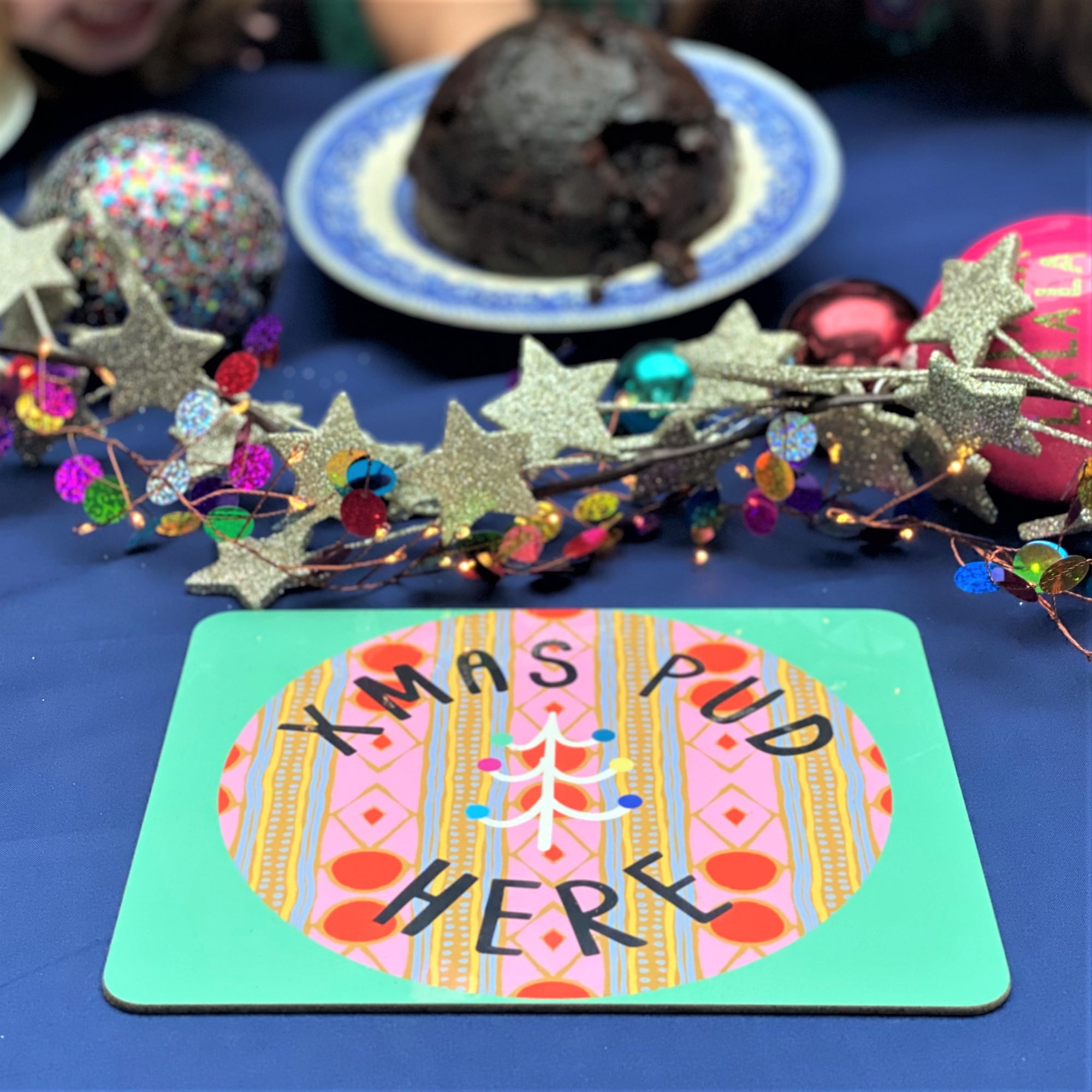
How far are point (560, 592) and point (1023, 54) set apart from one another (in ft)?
2.64

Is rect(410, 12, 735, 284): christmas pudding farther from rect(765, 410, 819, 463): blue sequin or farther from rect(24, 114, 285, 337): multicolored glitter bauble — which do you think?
rect(765, 410, 819, 463): blue sequin

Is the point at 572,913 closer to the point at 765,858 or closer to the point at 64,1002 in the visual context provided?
the point at 765,858

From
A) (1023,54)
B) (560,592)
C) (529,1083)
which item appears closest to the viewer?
(529,1083)

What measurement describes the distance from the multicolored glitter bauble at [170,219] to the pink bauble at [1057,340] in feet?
1.40

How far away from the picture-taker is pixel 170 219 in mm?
827

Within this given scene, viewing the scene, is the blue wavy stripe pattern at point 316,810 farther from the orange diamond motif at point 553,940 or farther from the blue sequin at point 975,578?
the blue sequin at point 975,578

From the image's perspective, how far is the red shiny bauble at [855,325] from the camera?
79 cm

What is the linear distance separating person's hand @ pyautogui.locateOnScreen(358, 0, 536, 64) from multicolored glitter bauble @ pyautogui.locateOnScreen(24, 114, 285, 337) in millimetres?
390

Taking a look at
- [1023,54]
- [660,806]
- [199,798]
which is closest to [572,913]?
[660,806]

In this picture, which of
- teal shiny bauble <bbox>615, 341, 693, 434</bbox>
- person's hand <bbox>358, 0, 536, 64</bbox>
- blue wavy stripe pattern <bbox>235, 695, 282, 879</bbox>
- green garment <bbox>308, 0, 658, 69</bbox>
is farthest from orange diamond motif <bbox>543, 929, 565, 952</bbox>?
green garment <bbox>308, 0, 658, 69</bbox>

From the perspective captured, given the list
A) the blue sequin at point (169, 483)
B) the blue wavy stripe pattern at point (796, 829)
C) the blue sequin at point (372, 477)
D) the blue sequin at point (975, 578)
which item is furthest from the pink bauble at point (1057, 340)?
the blue sequin at point (169, 483)

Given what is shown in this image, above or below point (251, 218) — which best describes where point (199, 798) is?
below

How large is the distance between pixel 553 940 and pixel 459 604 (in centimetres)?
23

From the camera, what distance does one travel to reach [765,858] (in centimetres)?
57
